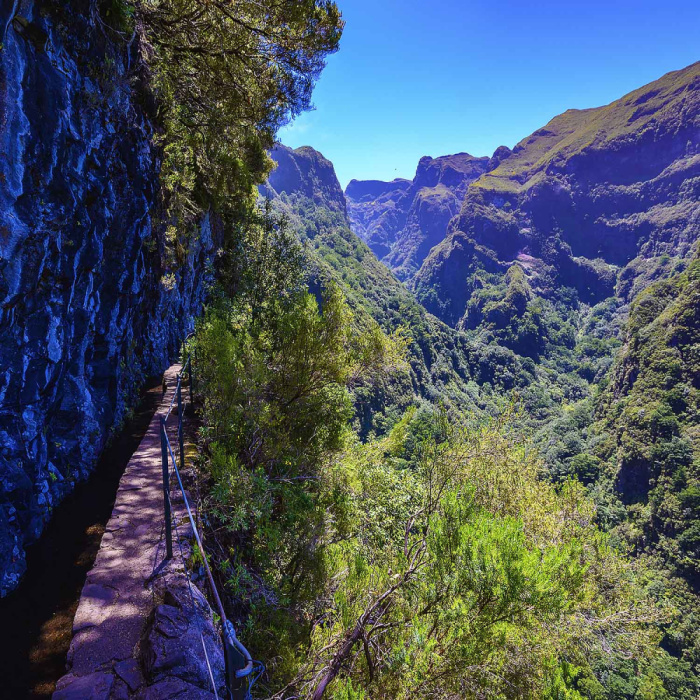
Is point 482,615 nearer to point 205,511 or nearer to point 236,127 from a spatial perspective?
point 205,511

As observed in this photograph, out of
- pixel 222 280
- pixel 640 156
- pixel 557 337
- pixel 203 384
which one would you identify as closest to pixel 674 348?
pixel 222 280

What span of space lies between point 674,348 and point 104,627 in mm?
75625

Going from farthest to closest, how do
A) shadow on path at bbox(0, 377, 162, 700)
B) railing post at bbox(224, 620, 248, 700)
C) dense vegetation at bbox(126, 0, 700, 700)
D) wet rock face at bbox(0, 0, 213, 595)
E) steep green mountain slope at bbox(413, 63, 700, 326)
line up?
1. steep green mountain slope at bbox(413, 63, 700, 326)
2. dense vegetation at bbox(126, 0, 700, 700)
3. wet rock face at bbox(0, 0, 213, 595)
4. shadow on path at bbox(0, 377, 162, 700)
5. railing post at bbox(224, 620, 248, 700)

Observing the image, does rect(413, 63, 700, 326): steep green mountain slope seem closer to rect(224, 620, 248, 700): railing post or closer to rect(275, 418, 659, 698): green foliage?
rect(275, 418, 659, 698): green foliage

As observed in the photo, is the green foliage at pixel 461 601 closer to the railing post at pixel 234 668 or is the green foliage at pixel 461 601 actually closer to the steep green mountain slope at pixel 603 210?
the railing post at pixel 234 668

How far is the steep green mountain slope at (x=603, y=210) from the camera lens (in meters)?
140

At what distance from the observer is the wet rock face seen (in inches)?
143

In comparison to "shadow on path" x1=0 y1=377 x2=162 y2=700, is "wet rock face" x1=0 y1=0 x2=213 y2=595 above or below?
above

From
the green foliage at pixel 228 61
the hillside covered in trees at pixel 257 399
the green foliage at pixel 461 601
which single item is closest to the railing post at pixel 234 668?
the hillside covered in trees at pixel 257 399

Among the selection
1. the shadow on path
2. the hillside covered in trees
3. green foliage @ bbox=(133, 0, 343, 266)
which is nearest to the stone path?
the shadow on path

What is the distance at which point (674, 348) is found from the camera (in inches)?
2207

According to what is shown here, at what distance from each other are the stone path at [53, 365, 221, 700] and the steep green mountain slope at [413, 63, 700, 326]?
17149cm

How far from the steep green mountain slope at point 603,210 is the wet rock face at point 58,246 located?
17033 cm

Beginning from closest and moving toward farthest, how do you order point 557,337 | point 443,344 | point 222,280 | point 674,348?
point 222,280
point 674,348
point 443,344
point 557,337
